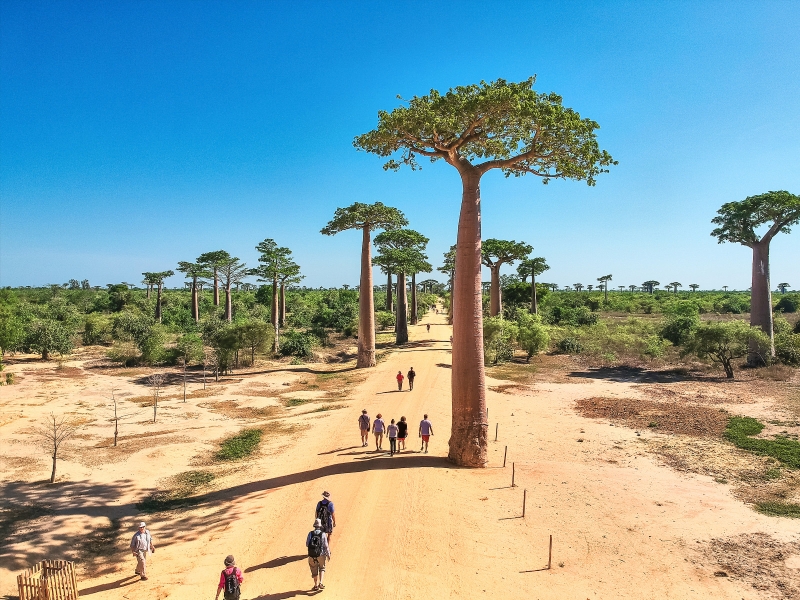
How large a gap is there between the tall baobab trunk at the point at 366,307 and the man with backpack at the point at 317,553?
17.9 meters

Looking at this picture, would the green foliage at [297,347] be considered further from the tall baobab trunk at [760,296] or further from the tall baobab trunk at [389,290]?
the tall baobab trunk at [760,296]

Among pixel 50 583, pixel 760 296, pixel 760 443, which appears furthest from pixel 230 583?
pixel 760 296

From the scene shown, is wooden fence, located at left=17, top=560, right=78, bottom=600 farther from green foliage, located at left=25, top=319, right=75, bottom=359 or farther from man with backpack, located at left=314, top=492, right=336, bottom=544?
green foliage, located at left=25, top=319, right=75, bottom=359

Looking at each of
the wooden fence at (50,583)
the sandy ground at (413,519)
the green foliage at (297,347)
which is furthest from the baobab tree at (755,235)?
the wooden fence at (50,583)

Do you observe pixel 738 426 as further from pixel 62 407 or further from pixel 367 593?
pixel 62 407

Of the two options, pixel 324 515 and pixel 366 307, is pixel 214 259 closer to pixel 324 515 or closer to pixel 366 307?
pixel 366 307

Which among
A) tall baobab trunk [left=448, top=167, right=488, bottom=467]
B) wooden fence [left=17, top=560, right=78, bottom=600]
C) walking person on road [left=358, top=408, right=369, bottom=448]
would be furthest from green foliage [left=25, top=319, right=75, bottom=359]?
tall baobab trunk [left=448, top=167, right=488, bottom=467]

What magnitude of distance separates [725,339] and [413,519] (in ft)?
65.0

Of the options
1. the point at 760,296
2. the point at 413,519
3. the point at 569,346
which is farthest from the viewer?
the point at 569,346

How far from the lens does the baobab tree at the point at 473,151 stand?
9.52 metres

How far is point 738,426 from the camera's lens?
13828mm

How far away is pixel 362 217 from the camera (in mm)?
23625

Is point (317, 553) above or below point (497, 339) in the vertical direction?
below

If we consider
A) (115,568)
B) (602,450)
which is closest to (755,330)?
(602,450)
